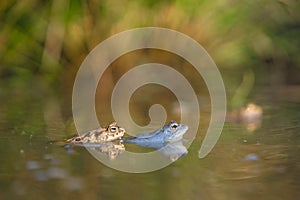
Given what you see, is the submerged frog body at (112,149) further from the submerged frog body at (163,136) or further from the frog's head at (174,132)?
the frog's head at (174,132)

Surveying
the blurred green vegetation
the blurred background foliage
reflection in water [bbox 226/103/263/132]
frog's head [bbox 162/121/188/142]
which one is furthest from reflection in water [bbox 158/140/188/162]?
the blurred green vegetation

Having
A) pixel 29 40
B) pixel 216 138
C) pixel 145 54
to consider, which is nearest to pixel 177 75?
pixel 145 54

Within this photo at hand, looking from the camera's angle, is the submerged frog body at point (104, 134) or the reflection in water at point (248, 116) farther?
the reflection in water at point (248, 116)

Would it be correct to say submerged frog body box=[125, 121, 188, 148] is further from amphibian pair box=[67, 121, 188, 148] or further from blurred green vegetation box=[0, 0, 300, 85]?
blurred green vegetation box=[0, 0, 300, 85]

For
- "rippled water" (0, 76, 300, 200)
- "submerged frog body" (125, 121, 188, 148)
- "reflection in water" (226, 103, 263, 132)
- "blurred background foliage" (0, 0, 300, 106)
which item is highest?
"blurred background foliage" (0, 0, 300, 106)

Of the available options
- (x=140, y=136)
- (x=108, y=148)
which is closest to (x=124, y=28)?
(x=140, y=136)

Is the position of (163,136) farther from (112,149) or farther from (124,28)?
(124,28)

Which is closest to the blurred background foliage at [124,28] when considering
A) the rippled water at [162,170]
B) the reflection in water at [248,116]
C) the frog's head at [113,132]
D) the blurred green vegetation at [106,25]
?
the blurred green vegetation at [106,25]

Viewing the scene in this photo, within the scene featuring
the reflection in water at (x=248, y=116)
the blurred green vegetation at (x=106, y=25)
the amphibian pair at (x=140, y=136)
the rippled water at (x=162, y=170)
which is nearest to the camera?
the rippled water at (x=162, y=170)
